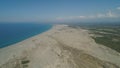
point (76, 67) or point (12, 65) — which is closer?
point (76, 67)

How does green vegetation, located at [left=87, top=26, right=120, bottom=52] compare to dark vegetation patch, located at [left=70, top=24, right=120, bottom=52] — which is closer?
green vegetation, located at [left=87, top=26, right=120, bottom=52]

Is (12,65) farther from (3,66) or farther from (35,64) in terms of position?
(35,64)

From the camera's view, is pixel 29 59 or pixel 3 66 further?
pixel 29 59

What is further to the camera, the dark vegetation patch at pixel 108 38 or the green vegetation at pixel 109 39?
the dark vegetation patch at pixel 108 38

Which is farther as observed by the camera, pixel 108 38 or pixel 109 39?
pixel 108 38

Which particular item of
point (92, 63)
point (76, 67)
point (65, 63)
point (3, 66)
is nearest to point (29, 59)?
point (3, 66)

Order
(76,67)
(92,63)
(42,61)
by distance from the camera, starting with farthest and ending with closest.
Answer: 1. (42,61)
2. (92,63)
3. (76,67)

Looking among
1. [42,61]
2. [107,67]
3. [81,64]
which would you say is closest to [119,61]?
[107,67]

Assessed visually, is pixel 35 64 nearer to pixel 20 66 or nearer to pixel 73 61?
pixel 20 66

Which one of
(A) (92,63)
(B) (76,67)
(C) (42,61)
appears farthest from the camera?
(C) (42,61)
